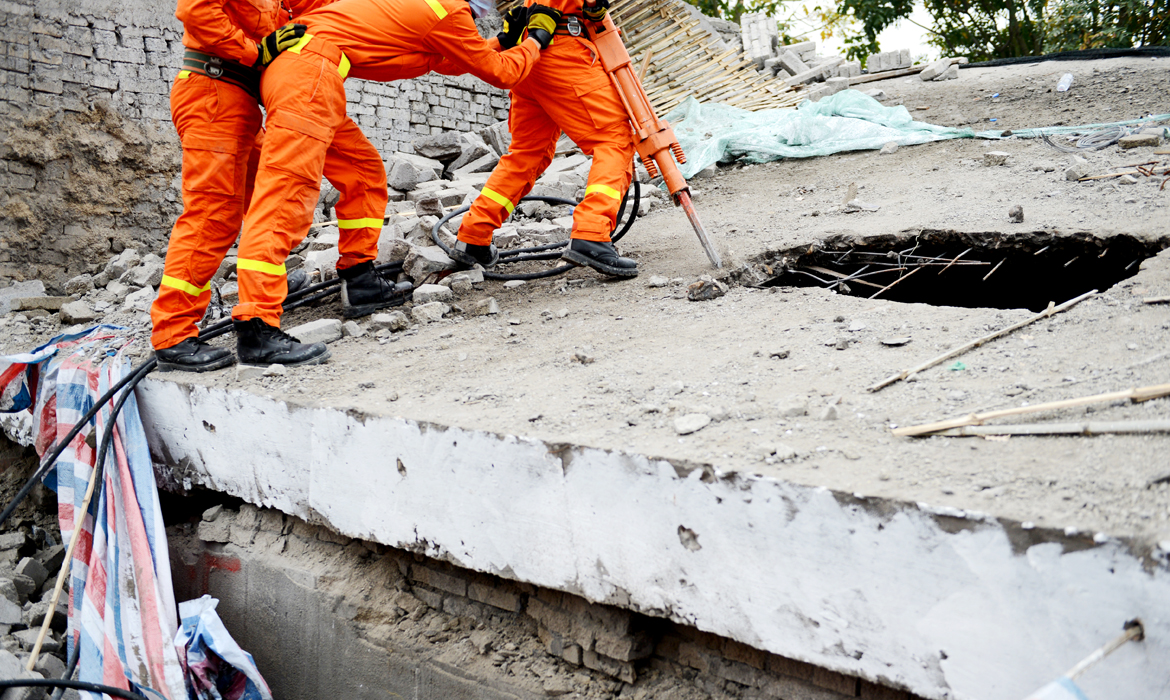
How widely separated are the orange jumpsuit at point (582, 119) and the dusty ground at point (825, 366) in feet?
1.24

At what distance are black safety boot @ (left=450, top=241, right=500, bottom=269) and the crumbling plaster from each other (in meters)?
1.62

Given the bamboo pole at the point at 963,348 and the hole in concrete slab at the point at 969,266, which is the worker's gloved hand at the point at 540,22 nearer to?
the hole in concrete slab at the point at 969,266

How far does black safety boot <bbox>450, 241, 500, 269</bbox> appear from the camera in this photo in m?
3.98

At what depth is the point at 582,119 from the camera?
11.8 feet

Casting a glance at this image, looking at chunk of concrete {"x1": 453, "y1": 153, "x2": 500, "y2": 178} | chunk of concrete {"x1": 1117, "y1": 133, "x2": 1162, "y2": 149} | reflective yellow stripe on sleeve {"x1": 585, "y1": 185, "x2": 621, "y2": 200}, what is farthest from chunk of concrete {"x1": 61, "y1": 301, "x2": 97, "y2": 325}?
chunk of concrete {"x1": 1117, "y1": 133, "x2": 1162, "y2": 149}

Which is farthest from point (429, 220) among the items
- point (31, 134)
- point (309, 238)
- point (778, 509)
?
point (778, 509)

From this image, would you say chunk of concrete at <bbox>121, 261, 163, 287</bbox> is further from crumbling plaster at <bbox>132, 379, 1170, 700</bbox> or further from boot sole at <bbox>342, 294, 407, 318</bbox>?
crumbling plaster at <bbox>132, 379, 1170, 700</bbox>

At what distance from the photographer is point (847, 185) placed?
5.05 m

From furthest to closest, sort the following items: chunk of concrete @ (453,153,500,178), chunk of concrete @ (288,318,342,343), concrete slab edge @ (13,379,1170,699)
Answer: chunk of concrete @ (453,153,500,178) → chunk of concrete @ (288,318,342,343) → concrete slab edge @ (13,379,1170,699)

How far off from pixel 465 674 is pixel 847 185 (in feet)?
13.2

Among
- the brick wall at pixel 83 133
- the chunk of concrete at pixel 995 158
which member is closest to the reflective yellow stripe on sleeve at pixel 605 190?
the chunk of concrete at pixel 995 158

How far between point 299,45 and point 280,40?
0.07 m

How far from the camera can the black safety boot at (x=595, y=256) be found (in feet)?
11.7

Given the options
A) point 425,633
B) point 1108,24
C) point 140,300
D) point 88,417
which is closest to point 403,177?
point 140,300
